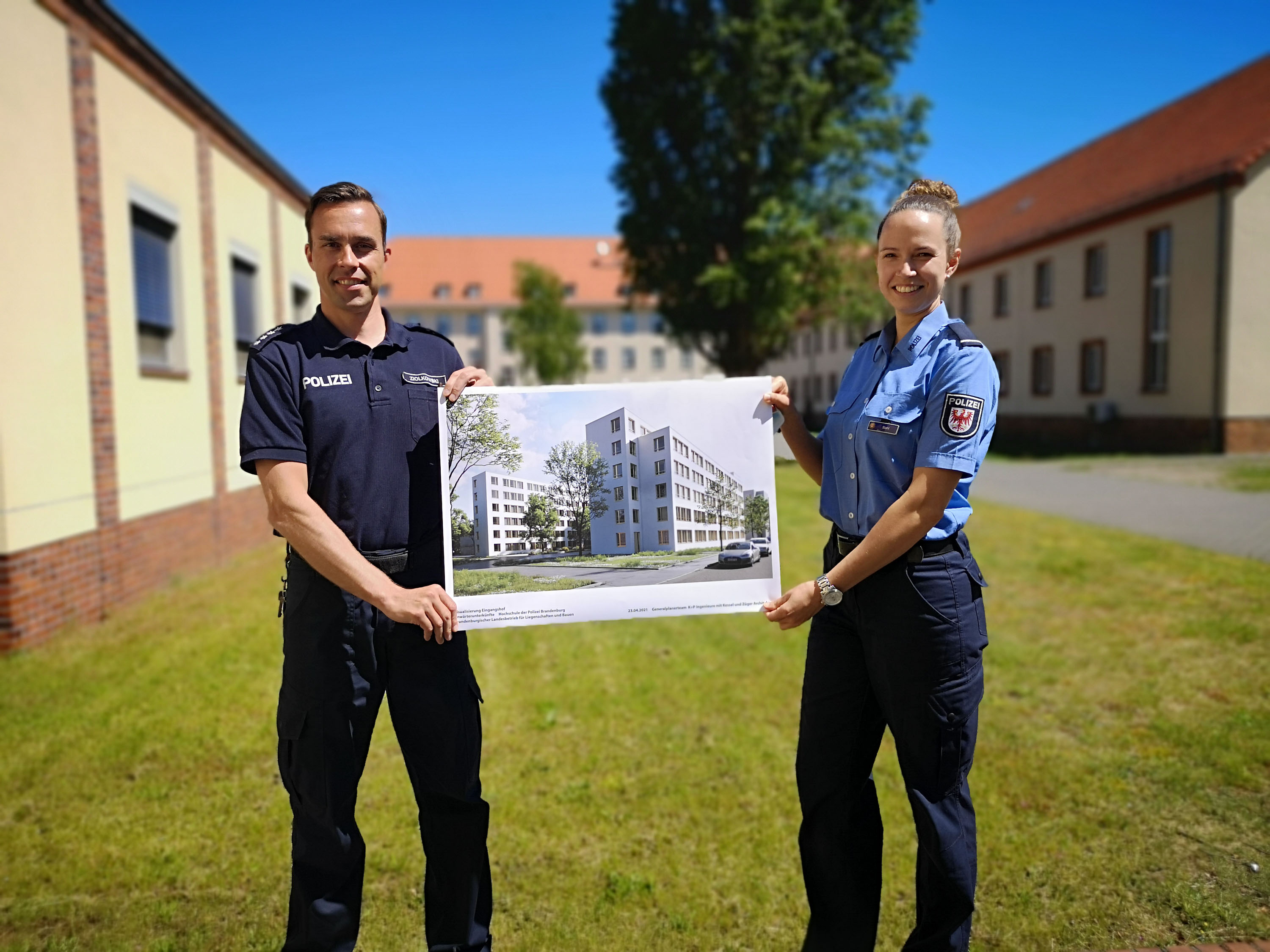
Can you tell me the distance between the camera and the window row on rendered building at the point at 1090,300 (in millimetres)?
26484

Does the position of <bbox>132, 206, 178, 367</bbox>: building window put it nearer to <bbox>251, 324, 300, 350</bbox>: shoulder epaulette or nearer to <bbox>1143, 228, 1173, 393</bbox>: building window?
<bbox>251, 324, 300, 350</bbox>: shoulder epaulette

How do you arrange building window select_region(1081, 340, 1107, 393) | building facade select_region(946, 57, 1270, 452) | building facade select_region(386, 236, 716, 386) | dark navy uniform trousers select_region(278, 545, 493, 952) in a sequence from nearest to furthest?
dark navy uniform trousers select_region(278, 545, 493, 952)
building facade select_region(946, 57, 1270, 452)
building window select_region(1081, 340, 1107, 393)
building facade select_region(386, 236, 716, 386)

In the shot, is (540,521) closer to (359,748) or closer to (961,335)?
(359,748)

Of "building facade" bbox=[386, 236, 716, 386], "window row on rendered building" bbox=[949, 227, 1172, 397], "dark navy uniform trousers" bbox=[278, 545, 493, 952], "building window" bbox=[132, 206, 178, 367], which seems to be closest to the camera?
"dark navy uniform trousers" bbox=[278, 545, 493, 952]

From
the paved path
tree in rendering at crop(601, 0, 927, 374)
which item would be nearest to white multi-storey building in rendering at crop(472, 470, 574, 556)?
the paved path

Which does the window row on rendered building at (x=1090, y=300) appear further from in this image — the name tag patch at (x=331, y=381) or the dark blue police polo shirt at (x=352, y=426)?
the name tag patch at (x=331, y=381)

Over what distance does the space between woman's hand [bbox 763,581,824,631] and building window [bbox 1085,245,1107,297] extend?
31102mm

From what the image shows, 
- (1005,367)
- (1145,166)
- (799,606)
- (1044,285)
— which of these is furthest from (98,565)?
(1005,367)

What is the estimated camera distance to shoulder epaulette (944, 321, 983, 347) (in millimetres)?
2516

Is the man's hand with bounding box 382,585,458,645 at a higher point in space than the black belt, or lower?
lower

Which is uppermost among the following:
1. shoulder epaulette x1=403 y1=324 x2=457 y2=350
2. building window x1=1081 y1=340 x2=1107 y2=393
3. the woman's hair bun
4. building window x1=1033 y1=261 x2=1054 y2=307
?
building window x1=1033 y1=261 x2=1054 y2=307

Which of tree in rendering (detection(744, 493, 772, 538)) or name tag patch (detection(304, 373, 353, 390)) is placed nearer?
name tag patch (detection(304, 373, 353, 390))

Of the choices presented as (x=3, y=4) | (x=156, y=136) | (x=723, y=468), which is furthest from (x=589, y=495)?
(x=156, y=136)

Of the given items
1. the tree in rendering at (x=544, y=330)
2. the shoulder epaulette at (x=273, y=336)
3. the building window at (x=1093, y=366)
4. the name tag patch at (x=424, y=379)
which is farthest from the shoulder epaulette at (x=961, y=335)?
the tree in rendering at (x=544, y=330)
